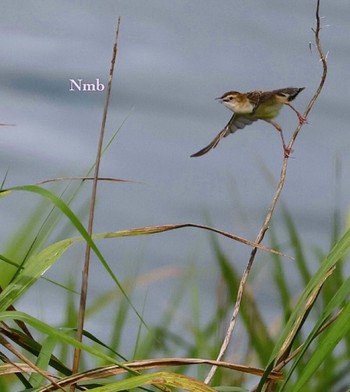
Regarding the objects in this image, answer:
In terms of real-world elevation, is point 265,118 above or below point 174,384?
above

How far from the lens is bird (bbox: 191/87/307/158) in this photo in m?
0.88

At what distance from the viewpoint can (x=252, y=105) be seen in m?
0.90

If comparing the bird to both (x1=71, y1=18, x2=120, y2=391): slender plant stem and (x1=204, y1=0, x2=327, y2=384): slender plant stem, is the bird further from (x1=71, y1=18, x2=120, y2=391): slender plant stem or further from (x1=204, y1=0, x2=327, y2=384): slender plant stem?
(x1=71, y1=18, x2=120, y2=391): slender plant stem

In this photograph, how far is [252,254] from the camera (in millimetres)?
809

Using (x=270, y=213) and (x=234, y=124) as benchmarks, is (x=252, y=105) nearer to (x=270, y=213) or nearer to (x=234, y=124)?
(x=234, y=124)

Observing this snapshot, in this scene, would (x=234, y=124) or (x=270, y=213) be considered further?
(x=234, y=124)

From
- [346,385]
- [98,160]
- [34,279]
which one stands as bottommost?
[346,385]

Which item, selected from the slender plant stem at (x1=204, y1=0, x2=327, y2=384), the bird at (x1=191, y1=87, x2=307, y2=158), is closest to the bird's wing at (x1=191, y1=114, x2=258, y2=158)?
the bird at (x1=191, y1=87, x2=307, y2=158)

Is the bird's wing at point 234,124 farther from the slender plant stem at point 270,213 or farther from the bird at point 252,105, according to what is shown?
the slender plant stem at point 270,213

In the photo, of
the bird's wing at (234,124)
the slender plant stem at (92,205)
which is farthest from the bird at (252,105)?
the slender plant stem at (92,205)

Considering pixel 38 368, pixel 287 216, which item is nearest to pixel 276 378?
pixel 38 368

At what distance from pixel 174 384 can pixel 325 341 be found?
0.40 feet

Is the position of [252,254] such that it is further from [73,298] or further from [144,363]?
[73,298]

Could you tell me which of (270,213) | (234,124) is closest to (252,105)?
(234,124)
